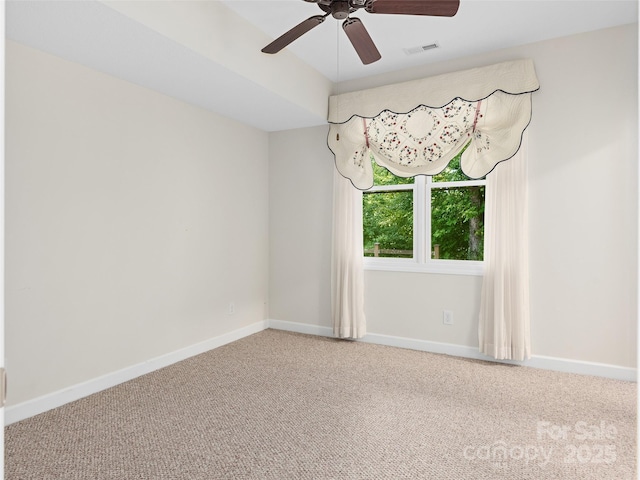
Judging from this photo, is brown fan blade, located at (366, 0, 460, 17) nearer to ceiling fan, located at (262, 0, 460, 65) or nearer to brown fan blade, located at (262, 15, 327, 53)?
ceiling fan, located at (262, 0, 460, 65)

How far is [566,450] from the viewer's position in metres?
2.10

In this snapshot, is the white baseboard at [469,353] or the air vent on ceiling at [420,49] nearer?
the white baseboard at [469,353]

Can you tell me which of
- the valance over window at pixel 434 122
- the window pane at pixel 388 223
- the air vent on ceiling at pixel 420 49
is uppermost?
the air vent on ceiling at pixel 420 49

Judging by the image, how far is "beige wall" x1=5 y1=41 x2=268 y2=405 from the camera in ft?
8.07

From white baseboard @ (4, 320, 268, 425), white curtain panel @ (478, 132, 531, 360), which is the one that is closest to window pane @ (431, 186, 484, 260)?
white curtain panel @ (478, 132, 531, 360)

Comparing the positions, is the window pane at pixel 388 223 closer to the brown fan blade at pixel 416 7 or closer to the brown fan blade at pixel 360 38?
the brown fan blade at pixel 360 38

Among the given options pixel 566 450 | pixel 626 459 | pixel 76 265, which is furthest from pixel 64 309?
pixel 626 459

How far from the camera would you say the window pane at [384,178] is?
3.96m

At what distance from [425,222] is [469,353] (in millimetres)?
1215

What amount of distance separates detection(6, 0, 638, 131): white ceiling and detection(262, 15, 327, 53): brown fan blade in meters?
0.40

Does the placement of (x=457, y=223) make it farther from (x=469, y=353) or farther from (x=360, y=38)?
(x=360, y=38)

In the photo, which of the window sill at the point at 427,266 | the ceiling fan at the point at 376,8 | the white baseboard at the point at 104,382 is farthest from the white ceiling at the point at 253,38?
the white baseboard at the point at 104,382

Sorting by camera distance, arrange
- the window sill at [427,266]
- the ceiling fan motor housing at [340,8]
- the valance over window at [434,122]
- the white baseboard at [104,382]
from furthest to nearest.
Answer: the window sill at [427,266] → the valance over window at [434,122] → the white baseboard at [104,382] → the ceiling fan motor housing at [340,8]

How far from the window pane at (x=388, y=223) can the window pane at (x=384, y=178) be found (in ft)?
0.32
